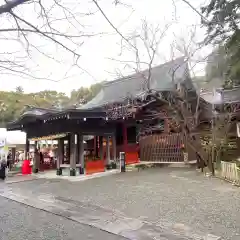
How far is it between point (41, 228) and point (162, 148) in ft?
47.0

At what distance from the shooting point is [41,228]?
7.01m

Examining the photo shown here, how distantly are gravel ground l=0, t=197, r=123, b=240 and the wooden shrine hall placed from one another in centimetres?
799

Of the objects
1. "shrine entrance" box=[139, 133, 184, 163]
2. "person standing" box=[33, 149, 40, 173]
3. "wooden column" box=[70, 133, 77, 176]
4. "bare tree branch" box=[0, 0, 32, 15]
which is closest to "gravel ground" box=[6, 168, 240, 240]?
"wooden column" box=[70, 133, 77, 176]

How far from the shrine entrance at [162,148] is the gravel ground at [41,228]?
40.7 ft

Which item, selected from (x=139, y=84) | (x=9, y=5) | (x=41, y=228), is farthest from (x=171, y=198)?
(x=139, y=84)

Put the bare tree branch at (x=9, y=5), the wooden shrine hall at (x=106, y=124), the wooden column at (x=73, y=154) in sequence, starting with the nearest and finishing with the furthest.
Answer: the bare tree branch at (x=9, y=5) → the wooden column at (x=73, y=154) → the wooden shrine hall at (x=106, y=124)

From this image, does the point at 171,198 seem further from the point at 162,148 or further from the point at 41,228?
the point at 162,148

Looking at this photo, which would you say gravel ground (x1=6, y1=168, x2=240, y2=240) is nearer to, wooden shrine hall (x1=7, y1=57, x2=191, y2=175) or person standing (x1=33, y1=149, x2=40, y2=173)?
wooden shrine hall (x1=7, y1=57, x2=191, y2=175)

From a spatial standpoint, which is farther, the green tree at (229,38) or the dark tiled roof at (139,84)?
the dark tiled roof at (139,84)

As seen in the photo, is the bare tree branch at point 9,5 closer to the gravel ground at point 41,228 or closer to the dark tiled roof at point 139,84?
the gravel ground at point 41,228

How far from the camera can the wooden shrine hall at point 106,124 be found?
17406 millimetres

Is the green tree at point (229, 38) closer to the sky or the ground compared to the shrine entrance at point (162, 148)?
closer to the sky

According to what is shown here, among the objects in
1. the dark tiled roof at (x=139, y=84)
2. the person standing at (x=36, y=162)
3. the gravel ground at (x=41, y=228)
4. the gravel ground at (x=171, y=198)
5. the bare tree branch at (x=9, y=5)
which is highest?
the dark tiled roof at (x=139, y=84)

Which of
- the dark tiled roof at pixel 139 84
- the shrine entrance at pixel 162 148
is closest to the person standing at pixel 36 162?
the dark tiled roof at pixel 139 84
